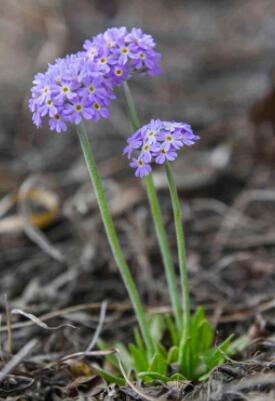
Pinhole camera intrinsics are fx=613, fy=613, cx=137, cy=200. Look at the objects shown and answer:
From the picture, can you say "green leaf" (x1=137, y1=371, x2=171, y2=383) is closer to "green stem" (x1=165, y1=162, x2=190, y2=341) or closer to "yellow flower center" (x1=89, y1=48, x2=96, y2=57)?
"green stem" (x1=165, y1=162, x2=190, y2=341)

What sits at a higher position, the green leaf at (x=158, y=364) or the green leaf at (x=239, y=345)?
the green leaf at (x=158, y=364)

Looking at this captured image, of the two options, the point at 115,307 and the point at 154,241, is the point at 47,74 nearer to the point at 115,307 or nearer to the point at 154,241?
the point at 115,307

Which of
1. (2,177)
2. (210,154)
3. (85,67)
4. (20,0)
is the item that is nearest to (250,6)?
(20,0)

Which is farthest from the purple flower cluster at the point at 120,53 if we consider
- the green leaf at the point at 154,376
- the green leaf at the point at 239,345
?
the green leaf at the point at 239,345

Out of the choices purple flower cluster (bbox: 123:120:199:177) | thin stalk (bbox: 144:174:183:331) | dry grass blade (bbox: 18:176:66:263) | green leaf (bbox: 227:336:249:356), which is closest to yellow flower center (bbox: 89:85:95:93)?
purple flower cluster (bbox: 123:120:199:177)

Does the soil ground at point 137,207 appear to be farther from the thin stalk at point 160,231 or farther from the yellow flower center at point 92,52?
the yellow flower center at point 92,52

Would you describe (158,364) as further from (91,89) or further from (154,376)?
(91,89)

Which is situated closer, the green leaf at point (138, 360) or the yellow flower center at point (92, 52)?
the yellow flower center at point (92, 52)
